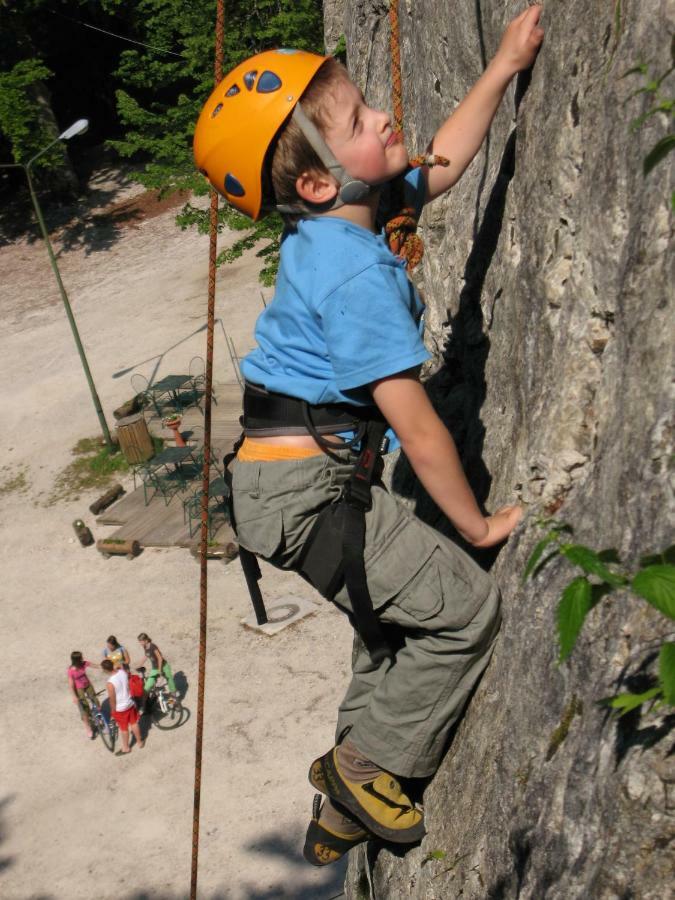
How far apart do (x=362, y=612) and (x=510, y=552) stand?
1.94ft

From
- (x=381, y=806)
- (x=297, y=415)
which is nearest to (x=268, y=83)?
(x=297, y=415)

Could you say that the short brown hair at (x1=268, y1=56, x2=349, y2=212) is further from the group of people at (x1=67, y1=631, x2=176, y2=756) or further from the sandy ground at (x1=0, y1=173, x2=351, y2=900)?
the group of people at (x1=67, y1=631, x2=176, y2=756)

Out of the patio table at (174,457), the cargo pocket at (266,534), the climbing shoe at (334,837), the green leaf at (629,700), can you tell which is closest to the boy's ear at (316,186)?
the cargo pocket at (266,534)

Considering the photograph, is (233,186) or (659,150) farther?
(233,186)

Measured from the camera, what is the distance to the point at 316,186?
339 cm

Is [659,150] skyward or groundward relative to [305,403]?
skyward

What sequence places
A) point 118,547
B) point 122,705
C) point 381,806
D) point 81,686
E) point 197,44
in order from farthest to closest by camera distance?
point 118,547, point 197,44, point 81,686, point 122,705, point 381,806

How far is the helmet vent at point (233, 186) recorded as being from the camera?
3412 millimetres

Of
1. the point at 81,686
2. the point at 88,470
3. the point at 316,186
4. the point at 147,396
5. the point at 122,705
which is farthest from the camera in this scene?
the point at 147,396

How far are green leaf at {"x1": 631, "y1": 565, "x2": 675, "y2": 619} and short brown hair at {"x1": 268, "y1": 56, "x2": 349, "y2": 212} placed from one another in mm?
1918


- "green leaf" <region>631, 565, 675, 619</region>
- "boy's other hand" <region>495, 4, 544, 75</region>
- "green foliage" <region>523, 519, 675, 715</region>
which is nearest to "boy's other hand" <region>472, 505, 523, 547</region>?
"green foliage" <region>523, 519, 675, 715</region>

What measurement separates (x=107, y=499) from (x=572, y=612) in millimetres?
21853

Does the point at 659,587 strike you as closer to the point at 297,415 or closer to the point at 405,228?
the point at 297,415

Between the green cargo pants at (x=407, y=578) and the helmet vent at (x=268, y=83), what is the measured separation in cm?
130
